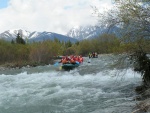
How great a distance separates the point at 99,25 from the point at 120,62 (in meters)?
2.35

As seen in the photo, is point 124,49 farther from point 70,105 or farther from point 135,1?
point 70,105

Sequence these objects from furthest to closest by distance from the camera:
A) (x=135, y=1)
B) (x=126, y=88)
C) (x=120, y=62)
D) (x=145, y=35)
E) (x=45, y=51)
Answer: (x=45, y=51) → (x=126, y=88) → (x=120, y=62) → (x=145, y=35) → (x=135, y=1)

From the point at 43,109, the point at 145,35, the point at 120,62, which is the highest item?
the point at 145,35

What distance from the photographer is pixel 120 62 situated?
13.9 m

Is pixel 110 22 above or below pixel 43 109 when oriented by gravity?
above

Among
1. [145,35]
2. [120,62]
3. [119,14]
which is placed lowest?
[120,62]

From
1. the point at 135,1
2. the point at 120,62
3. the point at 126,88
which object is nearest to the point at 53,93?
the point at 126,88

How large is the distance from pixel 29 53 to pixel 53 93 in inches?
2178

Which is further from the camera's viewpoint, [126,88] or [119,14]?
Result: [126,88]

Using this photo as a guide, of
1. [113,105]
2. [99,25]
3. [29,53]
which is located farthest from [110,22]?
[29,53]

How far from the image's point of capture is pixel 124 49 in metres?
14.0

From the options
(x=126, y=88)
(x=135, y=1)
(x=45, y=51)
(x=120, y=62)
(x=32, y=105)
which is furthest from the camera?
(x=45, y=51)

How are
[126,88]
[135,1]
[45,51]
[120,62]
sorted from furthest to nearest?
[45,51] → [126,88] → [120,62] → [135,1]

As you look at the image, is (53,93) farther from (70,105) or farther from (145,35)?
(145,35)
